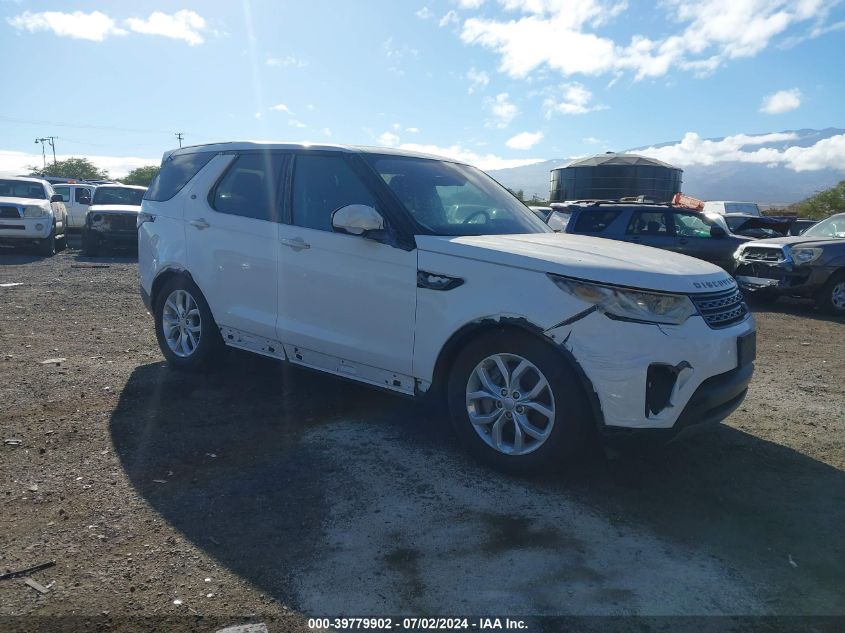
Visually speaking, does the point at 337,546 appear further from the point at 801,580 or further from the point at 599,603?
the point at 801,580

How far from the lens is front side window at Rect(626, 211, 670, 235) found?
463 inches

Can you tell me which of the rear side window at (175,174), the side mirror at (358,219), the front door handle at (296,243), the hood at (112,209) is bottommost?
the hood at (112,209)

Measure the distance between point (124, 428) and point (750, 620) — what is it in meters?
3.73

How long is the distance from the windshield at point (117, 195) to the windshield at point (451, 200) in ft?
48.4

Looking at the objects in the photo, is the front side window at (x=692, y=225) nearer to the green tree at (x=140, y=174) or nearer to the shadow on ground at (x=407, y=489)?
the shadow on ground at (x=407, y=489)

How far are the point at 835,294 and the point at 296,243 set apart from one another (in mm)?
8860

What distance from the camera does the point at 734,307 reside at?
396cm

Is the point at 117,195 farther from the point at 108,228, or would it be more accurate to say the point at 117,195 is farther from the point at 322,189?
the point at 322,189

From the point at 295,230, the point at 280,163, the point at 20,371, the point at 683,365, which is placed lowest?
the point at 20,371

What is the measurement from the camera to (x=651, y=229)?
1188cm

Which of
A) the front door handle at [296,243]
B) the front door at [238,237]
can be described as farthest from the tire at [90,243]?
the front door handle at [296,243]

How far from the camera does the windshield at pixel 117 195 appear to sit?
57.6 feet

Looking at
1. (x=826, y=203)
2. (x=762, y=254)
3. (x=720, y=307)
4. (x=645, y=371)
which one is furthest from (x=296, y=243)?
(x=826, y=203)

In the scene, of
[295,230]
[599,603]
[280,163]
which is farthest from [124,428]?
[599,603]
